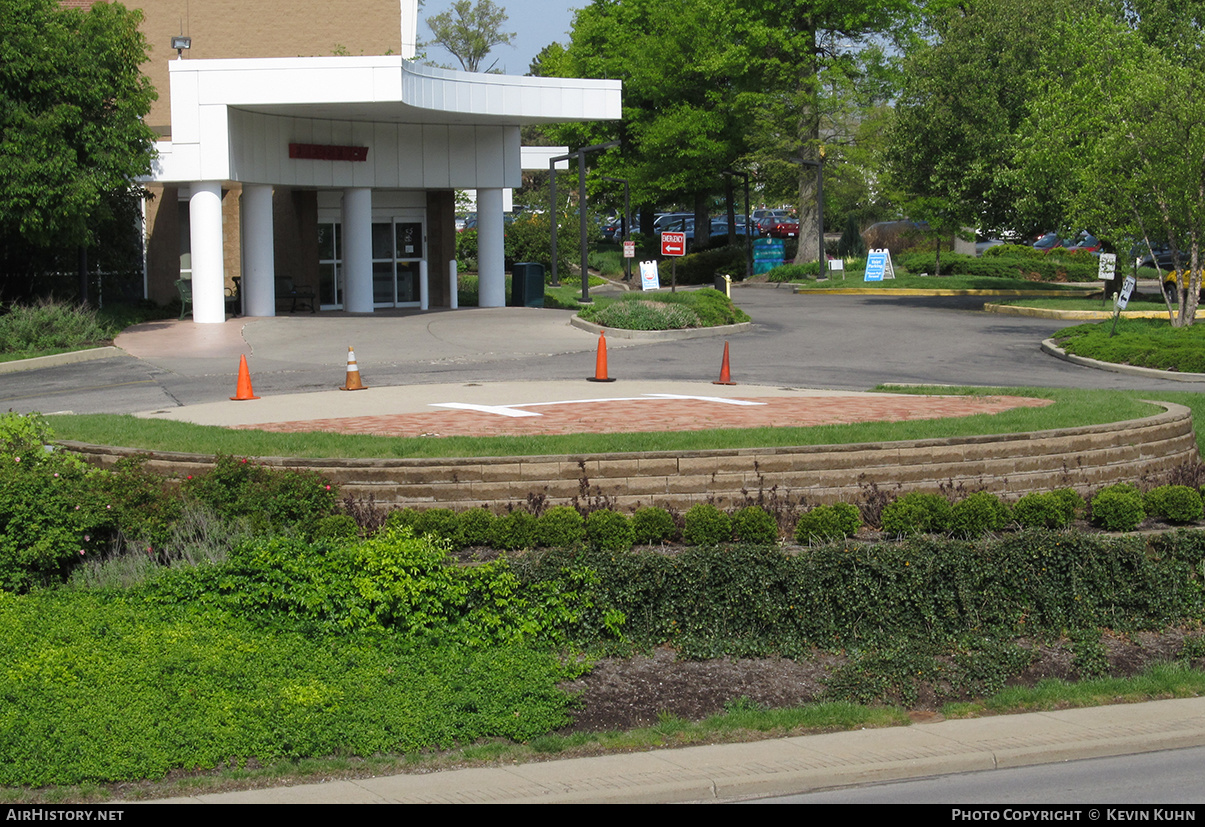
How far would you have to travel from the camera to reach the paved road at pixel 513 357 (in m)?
20.3

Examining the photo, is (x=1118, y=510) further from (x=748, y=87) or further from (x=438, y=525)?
(x=748, y=87)

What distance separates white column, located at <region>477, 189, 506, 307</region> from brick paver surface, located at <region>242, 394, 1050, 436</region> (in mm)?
19878

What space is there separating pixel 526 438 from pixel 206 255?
66.4ft

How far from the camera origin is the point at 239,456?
1152cm

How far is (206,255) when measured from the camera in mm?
30156

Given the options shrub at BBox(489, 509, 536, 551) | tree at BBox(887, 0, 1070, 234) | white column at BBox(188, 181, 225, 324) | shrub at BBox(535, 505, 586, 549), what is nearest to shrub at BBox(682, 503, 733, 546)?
shrub at BBox(535, 505, 586, 549)

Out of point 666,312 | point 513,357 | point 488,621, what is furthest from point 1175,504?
point 666,312

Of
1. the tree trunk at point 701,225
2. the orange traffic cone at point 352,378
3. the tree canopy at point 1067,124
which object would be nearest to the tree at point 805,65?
the tree canopy at point 1067,124

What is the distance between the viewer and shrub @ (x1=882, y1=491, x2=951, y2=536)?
11.1m

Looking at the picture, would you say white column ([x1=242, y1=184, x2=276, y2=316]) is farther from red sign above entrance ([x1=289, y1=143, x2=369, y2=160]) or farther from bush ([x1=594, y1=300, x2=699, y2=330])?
bush ([x1=594, y1=300, x2=699, y2=330])

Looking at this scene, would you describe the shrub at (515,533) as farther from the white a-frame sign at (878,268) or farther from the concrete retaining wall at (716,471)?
the white a-frame sign at (878,268)

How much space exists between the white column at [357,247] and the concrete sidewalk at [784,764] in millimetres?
27389

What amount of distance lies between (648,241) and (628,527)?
55887mm

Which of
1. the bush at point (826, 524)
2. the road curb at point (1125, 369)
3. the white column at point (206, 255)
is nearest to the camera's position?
the bush at point (826, 524)
